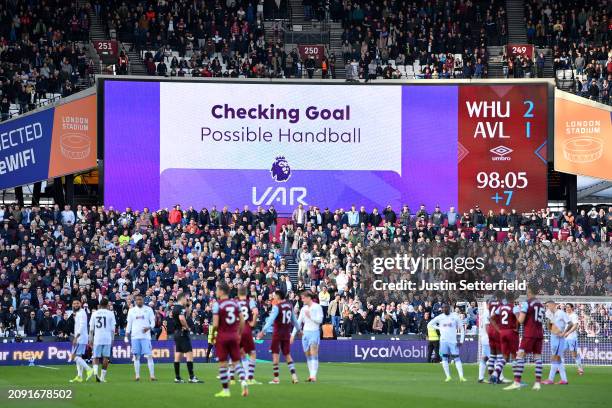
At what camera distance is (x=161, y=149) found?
5709 centimetres

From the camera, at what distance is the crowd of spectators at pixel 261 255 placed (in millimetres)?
47375

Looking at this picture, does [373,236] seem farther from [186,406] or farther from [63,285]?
[186,406]

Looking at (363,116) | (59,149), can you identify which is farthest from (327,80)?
(59,149)

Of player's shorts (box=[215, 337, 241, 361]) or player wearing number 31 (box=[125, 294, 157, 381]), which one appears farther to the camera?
player wearing number 31 (box=[125, 294, 157, 381])

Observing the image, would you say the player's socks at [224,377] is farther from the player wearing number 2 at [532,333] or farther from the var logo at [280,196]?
the var logo at [280,196]

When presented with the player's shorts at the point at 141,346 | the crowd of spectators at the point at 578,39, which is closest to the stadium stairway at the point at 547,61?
the crowd of spectators at the point at 578,39

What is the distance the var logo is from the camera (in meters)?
57.5

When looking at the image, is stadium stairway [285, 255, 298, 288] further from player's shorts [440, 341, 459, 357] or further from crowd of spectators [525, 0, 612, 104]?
player's shorts [440, 341, 459, 357]

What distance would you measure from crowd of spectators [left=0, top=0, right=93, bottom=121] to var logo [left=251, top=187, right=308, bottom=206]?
10617 millimetres

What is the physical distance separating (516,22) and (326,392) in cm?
4305

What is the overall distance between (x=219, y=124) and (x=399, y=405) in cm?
3509

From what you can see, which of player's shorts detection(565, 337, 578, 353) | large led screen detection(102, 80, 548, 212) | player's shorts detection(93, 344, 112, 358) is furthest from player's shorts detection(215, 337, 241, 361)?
large led screen detection(102, 80, 548, 212)

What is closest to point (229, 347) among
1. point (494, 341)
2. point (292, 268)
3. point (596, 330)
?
point (494, 341)

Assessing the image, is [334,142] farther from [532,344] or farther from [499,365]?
[532,344]
